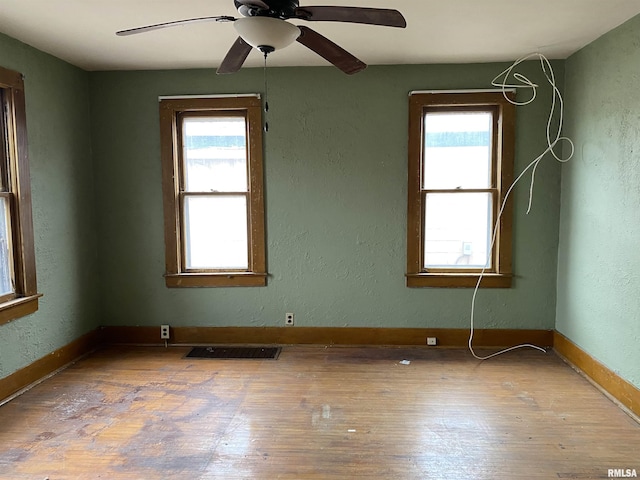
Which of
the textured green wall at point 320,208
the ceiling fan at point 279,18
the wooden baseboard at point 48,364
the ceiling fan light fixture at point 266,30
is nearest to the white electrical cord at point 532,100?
the textured green wall at point 320,208

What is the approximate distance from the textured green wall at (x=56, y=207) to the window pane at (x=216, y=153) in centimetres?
91

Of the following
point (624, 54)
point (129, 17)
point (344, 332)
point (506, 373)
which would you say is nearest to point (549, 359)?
point (506, 373)

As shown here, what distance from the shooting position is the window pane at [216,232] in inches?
155

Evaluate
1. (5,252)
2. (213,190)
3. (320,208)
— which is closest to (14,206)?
(5,252)

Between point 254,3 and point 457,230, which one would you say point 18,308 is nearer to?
point 254,3

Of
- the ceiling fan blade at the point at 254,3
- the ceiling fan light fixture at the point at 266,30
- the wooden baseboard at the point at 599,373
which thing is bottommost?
the wooden baseboard at the point at 599,373

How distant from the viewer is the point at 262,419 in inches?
105

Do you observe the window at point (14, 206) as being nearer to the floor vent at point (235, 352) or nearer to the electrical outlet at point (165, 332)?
the electrical outlet at point (165, 332)

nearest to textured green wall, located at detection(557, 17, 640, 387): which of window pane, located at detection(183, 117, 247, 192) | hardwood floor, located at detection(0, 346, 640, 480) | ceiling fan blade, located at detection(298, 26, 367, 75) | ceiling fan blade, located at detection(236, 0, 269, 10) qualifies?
hardwood floor, located at detection(0, 346, 640, 480)

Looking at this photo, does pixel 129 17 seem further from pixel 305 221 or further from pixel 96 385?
pixel 96 385

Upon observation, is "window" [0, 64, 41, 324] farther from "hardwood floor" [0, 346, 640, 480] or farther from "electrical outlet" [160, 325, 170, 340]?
"electrical outlet" [160, 325, 170, 340]

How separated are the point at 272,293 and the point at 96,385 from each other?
1.55m

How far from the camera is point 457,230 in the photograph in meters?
3.86

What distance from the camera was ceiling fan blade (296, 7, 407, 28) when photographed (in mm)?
1802
